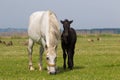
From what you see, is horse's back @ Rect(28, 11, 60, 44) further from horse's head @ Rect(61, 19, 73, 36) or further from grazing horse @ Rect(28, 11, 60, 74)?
horse's head @ Rect(61, 19, 73, 36)

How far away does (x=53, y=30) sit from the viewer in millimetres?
18219

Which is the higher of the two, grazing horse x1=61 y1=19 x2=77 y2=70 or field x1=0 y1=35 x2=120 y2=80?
grazing horse x1=61 y1=19 x2=77 y2=70

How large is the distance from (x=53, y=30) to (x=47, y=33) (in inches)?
13.2

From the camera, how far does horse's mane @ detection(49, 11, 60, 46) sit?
17802 mm

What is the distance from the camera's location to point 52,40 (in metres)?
17.8

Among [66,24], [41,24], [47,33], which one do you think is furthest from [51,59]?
[66,24]

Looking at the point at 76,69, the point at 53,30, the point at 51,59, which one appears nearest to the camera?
the point at 51,59

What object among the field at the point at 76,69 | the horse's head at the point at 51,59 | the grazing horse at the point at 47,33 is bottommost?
the field at the point at 76,69

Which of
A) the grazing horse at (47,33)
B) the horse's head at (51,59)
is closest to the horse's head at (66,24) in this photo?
the grazing horse at (47,33)

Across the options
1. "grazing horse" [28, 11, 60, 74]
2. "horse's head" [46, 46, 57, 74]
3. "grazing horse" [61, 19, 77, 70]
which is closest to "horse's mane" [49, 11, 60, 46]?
"grazing horse" [28, 11, 60, 74]

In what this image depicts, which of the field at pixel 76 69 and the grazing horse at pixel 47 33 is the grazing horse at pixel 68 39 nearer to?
the field at pixel 76 69

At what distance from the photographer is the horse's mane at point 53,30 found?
17.8m

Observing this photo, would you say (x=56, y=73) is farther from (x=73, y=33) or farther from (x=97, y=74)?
(x=73, y=33)

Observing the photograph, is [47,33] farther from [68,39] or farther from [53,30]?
[68,39]
